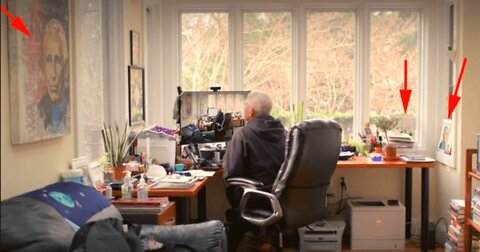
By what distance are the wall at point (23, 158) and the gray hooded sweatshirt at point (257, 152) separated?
1.15 metres

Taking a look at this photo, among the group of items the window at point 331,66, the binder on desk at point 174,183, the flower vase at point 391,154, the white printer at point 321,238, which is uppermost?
the window at point 331,66

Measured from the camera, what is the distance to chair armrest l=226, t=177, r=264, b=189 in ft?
12.4

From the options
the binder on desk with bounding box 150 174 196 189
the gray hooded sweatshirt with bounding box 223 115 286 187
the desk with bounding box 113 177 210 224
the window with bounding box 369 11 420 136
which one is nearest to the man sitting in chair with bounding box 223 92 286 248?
the gray hooded sweatshirt with bounding box 223 115 286 187

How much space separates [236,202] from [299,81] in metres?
1.74

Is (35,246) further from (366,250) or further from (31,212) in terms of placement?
(366,250)

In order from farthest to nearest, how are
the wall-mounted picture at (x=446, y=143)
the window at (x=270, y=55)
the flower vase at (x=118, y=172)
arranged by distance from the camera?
the window at (x=270, y=55), the wall-mounted picture at (x=446, y=143), the flower vase at (x=118, y=172)

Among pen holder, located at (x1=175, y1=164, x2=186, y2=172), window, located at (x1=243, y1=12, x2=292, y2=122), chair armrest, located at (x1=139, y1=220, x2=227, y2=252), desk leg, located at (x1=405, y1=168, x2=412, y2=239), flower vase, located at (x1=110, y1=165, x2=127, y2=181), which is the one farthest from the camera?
A: window, located at (x1=243, y1=12, x2=292, y2=122)

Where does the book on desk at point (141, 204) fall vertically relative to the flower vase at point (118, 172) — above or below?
below

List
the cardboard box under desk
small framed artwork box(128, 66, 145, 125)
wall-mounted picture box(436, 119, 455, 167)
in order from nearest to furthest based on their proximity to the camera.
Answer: the cardboard box under desk < small framed artwork box(128, 66, 145, 125) < wall-mounted picture box(436, 119, 455, 167)

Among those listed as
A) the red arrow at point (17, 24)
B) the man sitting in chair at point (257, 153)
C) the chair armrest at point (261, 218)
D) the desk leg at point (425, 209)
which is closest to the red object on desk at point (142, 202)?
the chair armrest at point (261, 218)

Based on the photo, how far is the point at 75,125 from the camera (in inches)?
135

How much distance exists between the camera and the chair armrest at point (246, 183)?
12.4ft

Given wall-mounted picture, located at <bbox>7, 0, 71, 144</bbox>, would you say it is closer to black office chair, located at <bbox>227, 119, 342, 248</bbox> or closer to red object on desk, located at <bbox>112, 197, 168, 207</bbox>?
red object on desk, located at <bbox>112, 197, 168, 207</bbox>

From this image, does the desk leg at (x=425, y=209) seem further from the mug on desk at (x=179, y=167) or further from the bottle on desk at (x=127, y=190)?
the bottle on desk at (x=127, y=190)
